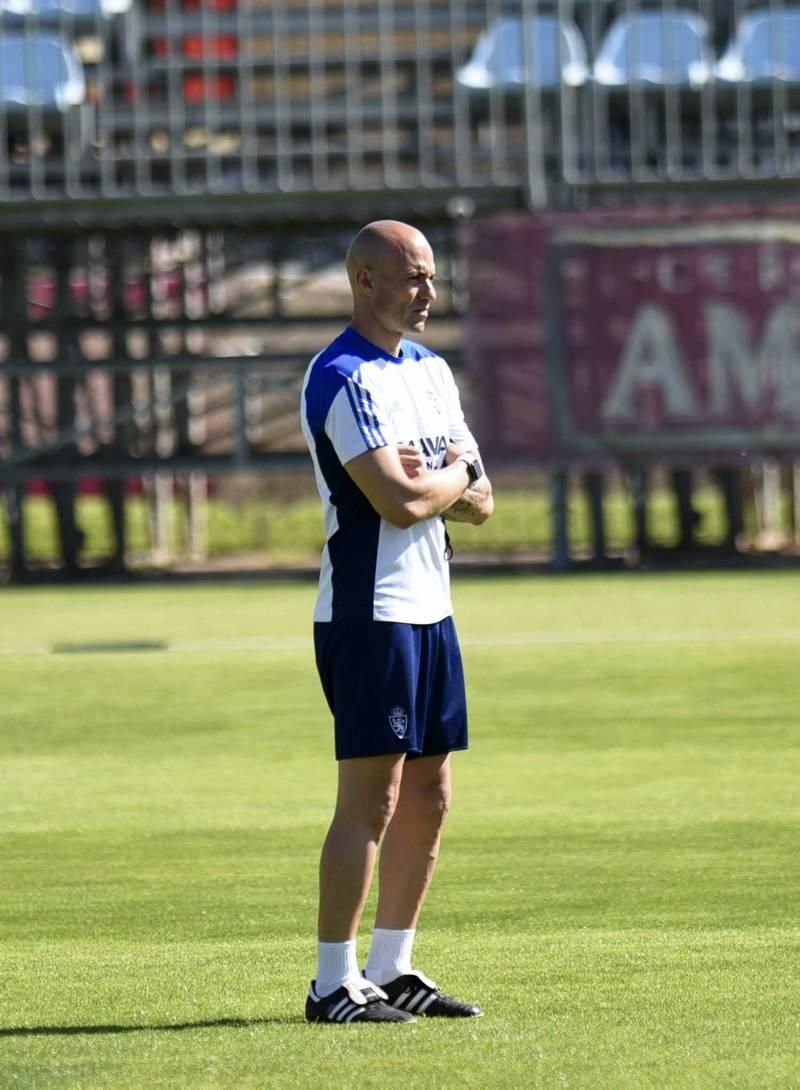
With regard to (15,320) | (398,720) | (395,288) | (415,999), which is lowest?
(415,999)

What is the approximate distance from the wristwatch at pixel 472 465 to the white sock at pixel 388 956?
3.33 feet

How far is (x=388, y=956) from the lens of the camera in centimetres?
520

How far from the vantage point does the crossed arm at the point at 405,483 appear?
16.3 ft

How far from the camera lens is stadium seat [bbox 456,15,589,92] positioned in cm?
2250

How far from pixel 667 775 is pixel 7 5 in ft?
53.8

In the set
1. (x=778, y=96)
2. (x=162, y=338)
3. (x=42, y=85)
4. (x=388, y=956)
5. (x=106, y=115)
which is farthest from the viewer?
(x=162, y=338)

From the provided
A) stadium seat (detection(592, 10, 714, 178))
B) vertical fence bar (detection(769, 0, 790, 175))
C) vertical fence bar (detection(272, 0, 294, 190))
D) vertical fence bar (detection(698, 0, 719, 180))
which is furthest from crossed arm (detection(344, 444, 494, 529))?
vertical fence bar (detection(272, 0, 294, 190))

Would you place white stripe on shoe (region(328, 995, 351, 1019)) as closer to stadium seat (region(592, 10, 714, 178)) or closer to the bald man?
the bald man

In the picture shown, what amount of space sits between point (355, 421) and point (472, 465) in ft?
1.27

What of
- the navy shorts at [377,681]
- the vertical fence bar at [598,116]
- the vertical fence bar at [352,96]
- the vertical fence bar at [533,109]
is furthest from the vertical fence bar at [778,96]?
the navy shorts at [377,681]

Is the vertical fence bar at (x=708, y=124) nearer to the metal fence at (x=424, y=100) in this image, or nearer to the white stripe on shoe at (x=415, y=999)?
the metal fence at (x=424, y=100)

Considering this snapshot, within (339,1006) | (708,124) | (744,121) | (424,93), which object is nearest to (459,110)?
A: (424,93)

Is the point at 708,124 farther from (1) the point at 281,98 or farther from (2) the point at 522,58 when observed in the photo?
(1) the point at 281,98

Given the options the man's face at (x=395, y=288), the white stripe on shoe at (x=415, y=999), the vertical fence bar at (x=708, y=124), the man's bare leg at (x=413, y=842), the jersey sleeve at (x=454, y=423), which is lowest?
the white stripe on shoe at (x=415, y=999)
